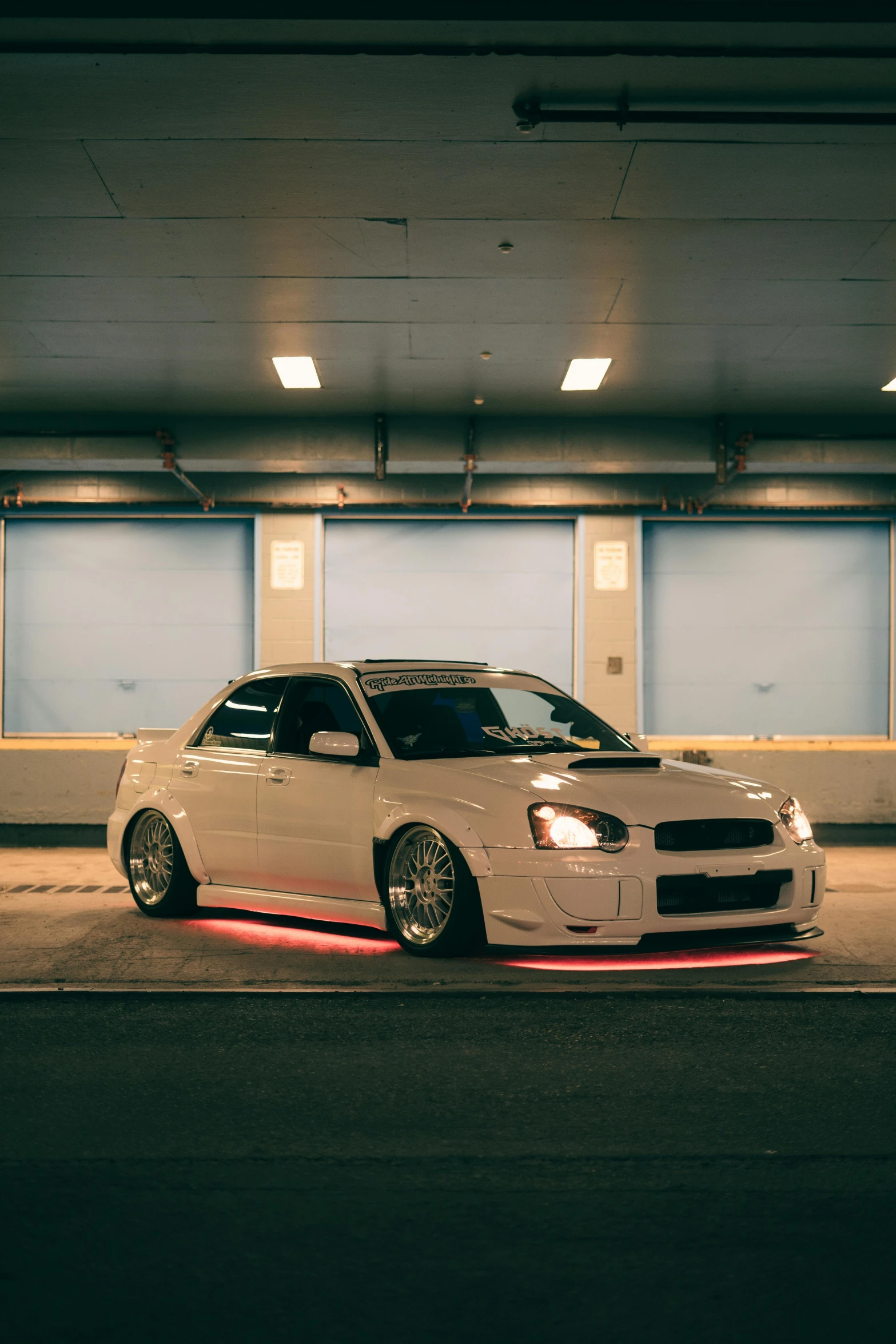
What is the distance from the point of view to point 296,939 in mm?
7105

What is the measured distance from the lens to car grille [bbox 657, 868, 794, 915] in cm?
596

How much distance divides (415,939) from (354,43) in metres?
4.21

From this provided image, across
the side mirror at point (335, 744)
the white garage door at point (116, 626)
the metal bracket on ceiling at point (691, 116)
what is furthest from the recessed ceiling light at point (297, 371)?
the metal bracket on ceiling at point (691, 116)

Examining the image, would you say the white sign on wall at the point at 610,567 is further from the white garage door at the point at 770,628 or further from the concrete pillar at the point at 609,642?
the white garage door at the point at 770,628

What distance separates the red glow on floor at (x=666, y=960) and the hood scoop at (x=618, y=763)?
981 mm

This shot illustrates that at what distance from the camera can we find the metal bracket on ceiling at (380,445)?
41.1ft

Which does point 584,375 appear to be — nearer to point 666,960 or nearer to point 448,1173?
point 666,960

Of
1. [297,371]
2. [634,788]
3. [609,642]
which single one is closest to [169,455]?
[297,371]

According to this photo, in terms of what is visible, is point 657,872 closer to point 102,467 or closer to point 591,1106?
point 591,1106

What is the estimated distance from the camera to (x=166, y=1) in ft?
16.5

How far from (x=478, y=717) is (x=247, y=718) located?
1.47m

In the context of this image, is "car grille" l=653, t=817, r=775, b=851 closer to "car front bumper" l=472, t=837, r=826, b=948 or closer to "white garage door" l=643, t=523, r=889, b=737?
"car front bumper" l=472, t=837, r=826, b=948

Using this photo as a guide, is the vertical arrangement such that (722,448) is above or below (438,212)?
below

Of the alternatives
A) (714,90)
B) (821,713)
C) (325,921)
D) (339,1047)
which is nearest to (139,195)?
(714,90)
